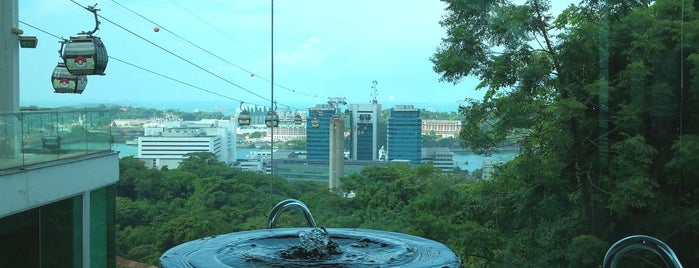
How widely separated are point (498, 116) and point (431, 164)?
1.76 metres

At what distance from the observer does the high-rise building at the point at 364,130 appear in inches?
333

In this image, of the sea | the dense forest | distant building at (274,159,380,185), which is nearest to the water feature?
the sea

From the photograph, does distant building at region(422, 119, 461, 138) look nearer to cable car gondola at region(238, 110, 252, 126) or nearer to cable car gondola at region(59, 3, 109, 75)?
cable car gondola at region(238, 110, 252, 126)

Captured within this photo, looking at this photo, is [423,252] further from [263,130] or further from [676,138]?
[263,130]

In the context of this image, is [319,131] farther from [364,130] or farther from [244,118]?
[244,118]

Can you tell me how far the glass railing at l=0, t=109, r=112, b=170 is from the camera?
4.34 metres

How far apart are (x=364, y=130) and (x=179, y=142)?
2299 millimetres

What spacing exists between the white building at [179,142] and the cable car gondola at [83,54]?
100 inches

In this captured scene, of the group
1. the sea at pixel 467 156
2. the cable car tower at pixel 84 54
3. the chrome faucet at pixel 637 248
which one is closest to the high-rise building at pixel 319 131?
the sea at pixel 467 156

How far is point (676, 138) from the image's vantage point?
5152mm

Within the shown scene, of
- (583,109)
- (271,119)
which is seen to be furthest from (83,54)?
(583,109)

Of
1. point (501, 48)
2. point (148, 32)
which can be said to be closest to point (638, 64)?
point (501, 48)

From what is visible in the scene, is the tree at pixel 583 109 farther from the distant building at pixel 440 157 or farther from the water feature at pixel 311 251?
the water feature at pixel 311 251

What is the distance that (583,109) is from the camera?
17.2ft
